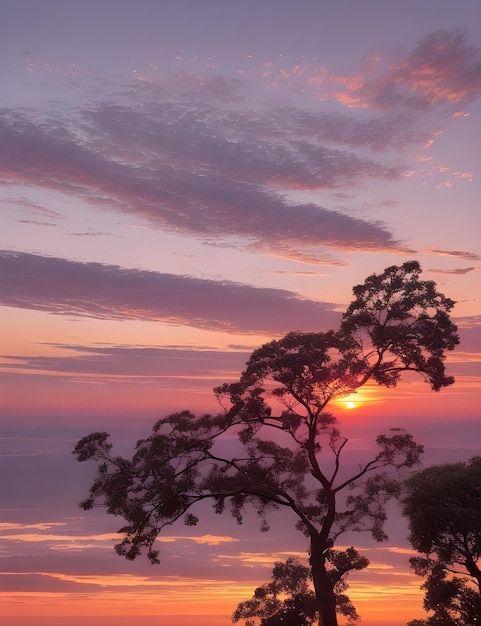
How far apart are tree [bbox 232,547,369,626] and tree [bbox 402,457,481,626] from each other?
3588 mm

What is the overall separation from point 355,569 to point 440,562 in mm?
4513

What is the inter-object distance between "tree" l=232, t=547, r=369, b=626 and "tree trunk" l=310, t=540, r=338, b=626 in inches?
89.6

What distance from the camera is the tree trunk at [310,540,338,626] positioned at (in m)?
34.0

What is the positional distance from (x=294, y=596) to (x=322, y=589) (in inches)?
323

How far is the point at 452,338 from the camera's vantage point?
37.1 metres

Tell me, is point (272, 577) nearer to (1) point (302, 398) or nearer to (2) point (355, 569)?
(2) point (355, 569)

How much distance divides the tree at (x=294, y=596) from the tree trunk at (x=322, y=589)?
7.46ft

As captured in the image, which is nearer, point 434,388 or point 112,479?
point 112,479

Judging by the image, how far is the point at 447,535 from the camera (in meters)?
36.7

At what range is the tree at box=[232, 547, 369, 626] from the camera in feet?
123

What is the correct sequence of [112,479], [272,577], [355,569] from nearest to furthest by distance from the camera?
[112,479] → [355,569] → [272,577]

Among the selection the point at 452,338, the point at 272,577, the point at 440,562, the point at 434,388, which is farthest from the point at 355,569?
the point at 452,338

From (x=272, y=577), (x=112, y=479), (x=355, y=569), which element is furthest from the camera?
(x=272, y=577)

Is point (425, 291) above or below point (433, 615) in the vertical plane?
above
